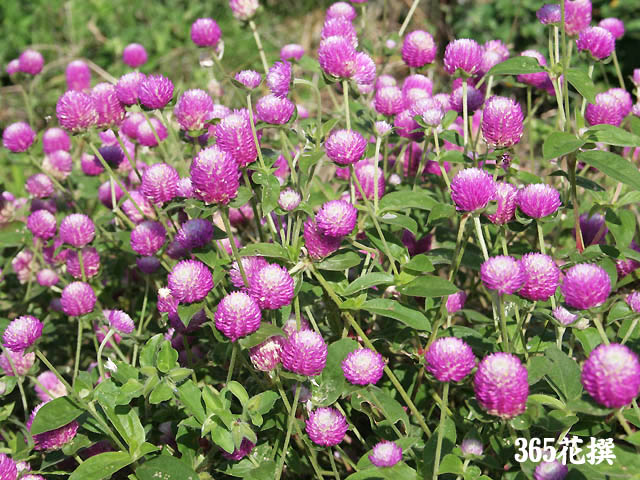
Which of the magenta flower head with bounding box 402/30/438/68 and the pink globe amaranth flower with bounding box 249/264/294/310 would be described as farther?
the magenta flower head with bounding box 402/30/438/68

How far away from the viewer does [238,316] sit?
155 cm

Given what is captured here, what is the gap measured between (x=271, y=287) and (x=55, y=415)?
0.64 metres

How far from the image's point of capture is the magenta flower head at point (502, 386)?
1371 millimetres

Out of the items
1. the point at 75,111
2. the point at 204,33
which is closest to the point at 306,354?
the point at 75,111

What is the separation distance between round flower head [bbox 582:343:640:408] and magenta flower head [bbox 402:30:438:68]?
1.38 metres

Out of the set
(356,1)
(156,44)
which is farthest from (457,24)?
(356,1)

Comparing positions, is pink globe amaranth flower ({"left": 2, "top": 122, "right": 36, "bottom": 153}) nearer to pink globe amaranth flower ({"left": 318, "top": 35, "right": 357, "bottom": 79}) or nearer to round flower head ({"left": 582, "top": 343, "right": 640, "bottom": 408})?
pink globe amaranth flower ({"left": 318, "top": 35, "right": 357, "bottom": 79})

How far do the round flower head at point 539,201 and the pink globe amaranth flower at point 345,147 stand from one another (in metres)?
0.41

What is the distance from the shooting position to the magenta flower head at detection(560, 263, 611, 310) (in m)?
1.47

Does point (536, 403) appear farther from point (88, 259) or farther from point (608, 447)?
point (88, 259)

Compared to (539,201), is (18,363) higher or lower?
lower

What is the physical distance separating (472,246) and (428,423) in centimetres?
58

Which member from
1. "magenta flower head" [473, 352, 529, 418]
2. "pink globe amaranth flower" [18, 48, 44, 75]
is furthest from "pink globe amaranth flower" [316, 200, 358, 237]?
"pink globe amaranth flower" [18, 48, 44, 75]

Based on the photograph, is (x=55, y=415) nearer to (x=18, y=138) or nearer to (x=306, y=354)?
(x=306, y=354)
